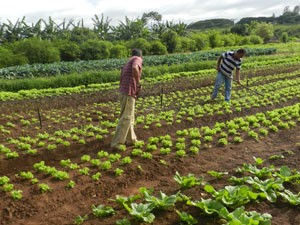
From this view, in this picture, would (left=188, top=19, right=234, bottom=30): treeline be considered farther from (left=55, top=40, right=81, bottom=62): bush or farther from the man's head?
the man's head

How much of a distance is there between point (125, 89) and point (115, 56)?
24.9m

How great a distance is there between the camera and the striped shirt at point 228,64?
33.5ft

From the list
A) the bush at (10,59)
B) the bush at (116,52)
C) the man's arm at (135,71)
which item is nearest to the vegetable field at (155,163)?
the man's arm at (135,71)

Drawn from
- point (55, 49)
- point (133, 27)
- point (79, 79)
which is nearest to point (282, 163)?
point (79, 79)

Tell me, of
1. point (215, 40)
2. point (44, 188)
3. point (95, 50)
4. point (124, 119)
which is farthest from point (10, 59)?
point (215, 40)

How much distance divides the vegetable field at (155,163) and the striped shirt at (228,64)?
108cm

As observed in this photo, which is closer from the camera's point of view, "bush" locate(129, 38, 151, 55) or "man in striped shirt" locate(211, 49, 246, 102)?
"man in striped shirt" locate(211, 49, 246, 102)

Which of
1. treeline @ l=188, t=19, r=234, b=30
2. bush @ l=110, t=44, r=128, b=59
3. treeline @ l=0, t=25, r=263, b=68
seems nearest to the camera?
treeline @ l=0, t=25, r=263, b=68

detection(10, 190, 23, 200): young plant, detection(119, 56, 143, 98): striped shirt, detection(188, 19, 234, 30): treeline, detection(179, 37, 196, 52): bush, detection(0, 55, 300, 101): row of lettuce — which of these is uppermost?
detection(188, 19, 234, 30): treeline

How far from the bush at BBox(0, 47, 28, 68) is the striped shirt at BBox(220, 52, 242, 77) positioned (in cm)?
1996

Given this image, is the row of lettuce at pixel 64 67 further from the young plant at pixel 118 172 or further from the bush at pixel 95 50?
the young plant at pixel 118 172

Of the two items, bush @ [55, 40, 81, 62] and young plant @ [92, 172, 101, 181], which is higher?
bush @ [55, 40, 81, 62]

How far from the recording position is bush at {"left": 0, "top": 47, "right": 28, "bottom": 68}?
83.3 ft

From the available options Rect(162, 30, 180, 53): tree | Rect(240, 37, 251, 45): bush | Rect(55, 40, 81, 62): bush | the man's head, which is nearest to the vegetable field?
the man's head
